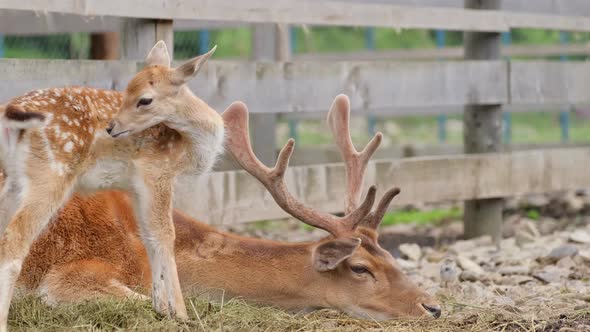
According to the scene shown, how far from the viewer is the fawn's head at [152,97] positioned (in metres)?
4.75

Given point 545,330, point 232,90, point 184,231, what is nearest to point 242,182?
point 232,90

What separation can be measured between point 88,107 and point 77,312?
3.23 ft

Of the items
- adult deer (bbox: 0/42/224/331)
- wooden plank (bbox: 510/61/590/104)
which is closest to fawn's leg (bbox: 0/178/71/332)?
adult deer (bbox: 0/42/224/331)

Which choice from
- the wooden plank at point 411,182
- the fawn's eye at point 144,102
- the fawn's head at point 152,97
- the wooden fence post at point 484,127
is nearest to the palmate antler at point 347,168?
the wooden plank at point 411,182

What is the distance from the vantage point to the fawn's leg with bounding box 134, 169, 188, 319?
495cm

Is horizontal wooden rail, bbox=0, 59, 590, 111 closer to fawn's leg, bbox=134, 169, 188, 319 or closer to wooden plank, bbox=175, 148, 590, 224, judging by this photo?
wooden plank, bbox=175, 148, 590, 224

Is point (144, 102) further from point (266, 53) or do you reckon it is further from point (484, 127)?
point (266, 53)

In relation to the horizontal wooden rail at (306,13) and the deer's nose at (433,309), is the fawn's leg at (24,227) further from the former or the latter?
the deer's nose at (433,309)

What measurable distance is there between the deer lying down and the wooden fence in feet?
3.31

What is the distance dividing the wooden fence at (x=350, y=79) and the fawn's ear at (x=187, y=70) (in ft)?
5.06

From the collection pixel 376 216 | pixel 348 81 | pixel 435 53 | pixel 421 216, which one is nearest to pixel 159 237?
pixel 376 216

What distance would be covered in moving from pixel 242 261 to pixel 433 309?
101 centimetres

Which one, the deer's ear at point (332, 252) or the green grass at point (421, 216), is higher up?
the deer's ear at point (332, 252)

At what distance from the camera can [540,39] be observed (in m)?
27.1
